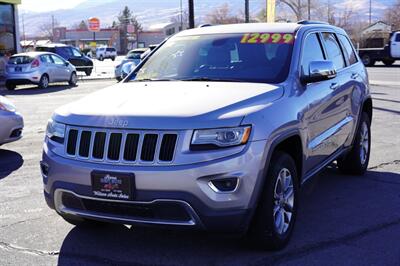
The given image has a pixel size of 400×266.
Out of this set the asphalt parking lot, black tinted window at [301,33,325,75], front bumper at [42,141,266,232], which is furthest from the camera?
black tinted window at [301,33,325,75]

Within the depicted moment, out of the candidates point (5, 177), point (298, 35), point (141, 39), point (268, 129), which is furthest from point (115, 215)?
point (141, 39)

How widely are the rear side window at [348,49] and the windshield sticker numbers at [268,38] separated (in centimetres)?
165

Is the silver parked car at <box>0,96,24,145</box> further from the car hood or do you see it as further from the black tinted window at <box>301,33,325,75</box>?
the black tinted window at <box>301,33,325,75</box>

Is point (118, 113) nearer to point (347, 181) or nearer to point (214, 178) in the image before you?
point (214, 178)

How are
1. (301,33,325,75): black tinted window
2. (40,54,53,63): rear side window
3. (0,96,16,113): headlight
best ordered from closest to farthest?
(301,33,325,75): black tinted window → (0,96,16,113): headlight → (40,54,53,63): rear side window

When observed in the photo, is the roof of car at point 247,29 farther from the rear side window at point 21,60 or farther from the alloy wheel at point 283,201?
the rear side window at point 21,60

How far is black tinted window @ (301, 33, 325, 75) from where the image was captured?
209 inches

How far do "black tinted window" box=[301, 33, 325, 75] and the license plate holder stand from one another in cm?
212

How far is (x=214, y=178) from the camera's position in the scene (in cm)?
392

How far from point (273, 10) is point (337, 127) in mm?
12950

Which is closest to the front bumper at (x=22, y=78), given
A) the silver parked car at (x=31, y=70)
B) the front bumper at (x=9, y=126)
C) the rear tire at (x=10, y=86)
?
the silver parked car at (x=31, y=70)

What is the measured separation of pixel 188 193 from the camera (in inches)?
154

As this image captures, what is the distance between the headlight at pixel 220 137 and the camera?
3.96m

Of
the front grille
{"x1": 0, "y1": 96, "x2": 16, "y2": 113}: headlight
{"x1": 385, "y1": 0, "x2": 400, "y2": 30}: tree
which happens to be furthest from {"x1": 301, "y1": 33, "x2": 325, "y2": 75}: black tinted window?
{"x1": 385, "y1": 0, "x2": 400, "y2": 30}: tree
